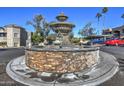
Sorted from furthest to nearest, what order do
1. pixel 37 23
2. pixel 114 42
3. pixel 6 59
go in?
pixel 114 42
pixel 37 23
pixel 6 59

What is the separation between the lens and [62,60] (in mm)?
5441

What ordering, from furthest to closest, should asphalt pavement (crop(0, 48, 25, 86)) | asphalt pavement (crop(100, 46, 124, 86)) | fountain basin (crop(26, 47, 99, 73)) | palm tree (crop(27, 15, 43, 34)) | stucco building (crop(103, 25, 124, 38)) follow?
1. stucco building (crop(103, 25, 124, 38))
2. palm tree (crop(27, 15, 43, 34))
3. fountain basin (crop(26, 47, 99, 73))
4. asphalt pavement (crop(0, 48, 25, 86))
5. asphalt pavement (crop(100, 46, 124, 86))

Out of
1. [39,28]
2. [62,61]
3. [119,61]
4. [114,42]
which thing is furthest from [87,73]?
[39,28]

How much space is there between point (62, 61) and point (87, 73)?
31.5 inches

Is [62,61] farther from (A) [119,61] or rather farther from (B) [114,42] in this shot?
(B) [114,42]

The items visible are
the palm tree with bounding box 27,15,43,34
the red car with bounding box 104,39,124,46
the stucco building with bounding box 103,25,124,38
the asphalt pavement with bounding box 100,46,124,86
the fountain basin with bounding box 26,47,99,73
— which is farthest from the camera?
the red car with bounding box 104,39,124,46

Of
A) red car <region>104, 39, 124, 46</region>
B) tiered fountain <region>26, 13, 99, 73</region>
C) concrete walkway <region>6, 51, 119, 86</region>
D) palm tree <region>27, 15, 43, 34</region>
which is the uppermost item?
palm tree <region>27, 15, 43, 34</region>

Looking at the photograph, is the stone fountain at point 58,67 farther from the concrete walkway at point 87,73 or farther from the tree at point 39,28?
the tree at point 39,28

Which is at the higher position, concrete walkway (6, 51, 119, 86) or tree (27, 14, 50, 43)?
tree (27, 14, 50, 43)

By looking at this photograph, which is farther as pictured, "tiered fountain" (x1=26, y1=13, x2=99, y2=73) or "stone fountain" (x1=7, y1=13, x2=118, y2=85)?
"tiered fountain" (x1=26, y1=13, x2=99, y2=73)

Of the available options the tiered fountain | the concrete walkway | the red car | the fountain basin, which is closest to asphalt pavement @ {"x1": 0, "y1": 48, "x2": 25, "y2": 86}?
the concrete walkway

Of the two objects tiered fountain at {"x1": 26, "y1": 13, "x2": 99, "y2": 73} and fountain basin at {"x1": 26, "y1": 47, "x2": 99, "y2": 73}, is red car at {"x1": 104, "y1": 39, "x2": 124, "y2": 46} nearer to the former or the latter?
tiered fountain at {"x1": 26, "y1": 13, "x2": 99, "y2": 73}

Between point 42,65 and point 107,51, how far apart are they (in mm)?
2181

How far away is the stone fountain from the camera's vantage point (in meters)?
5.22
